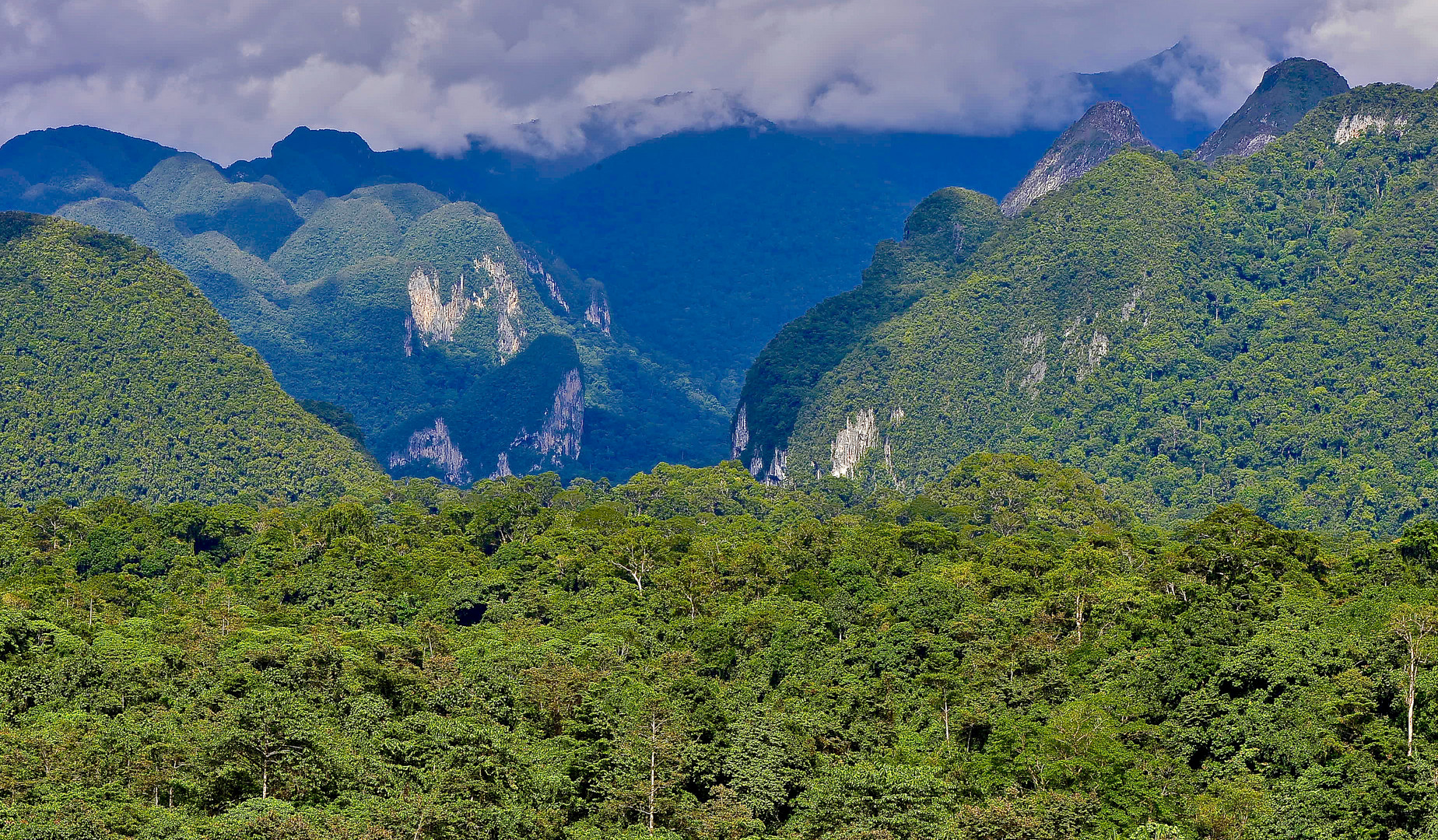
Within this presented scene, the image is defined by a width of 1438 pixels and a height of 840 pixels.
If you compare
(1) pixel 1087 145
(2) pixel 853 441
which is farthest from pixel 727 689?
(1) pixel 1087 145

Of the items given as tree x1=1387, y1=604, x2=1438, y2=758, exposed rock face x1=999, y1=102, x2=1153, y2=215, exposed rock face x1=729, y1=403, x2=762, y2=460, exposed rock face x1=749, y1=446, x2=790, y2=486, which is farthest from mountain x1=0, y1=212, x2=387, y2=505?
exposed rock face x1=999, y1=102, x2=1153, y2=215

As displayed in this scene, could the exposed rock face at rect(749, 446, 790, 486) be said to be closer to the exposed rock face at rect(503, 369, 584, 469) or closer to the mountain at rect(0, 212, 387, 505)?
the mountain at rect(0, 212, 387, 505)

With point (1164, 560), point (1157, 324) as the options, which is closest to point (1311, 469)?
point (1157, 324)

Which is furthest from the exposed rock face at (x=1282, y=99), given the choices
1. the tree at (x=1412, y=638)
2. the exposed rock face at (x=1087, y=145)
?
the tree at (x=1412, y=638)

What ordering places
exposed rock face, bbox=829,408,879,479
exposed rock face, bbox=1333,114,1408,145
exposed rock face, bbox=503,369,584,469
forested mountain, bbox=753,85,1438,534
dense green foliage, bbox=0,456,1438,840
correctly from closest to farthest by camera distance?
dense green foliage, bbox=0,456,1438,840 < forested mountain, bbox=753,85,1438,534 < exposed rock face, bbox=829,408,879,479 < exposed rock face, bbox=1333,114,1408,145 < exposed rock face, bbox=503,369,584,469

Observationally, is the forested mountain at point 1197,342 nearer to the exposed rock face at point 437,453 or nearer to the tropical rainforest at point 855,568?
the tropical rainforest at point 855,568

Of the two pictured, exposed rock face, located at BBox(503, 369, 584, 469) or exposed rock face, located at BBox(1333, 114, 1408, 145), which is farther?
exposed rock face, located at BBox(503, 369, 584, 469)

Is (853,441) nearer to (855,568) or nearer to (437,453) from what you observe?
(855,568)
